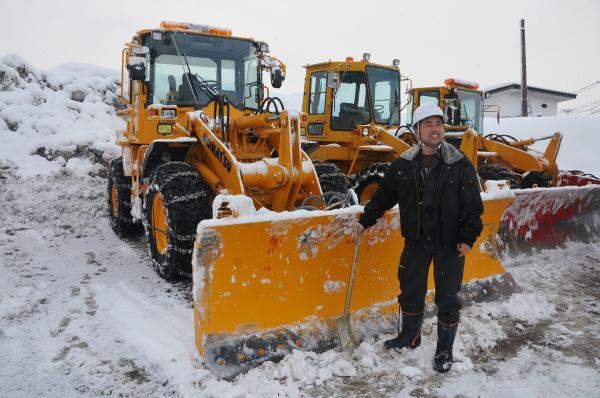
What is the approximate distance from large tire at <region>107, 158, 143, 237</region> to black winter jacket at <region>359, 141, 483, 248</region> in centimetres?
472

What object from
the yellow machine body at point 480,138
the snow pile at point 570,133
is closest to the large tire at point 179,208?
the yellow machine body at point 480,138

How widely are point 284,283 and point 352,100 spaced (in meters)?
5.45

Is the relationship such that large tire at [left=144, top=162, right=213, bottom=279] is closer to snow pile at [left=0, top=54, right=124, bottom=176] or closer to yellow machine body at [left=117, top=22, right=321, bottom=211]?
yellow machine body at [left=117, top=22, right=321, bottom=211]

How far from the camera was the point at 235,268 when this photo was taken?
3260 millimetres

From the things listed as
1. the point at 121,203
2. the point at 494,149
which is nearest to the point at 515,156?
the point at 494,149

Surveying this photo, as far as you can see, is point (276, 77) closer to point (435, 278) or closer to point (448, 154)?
point (448, 154)

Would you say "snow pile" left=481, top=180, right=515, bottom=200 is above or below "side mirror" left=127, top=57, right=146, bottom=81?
below

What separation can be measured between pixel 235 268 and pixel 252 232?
10.6 inches

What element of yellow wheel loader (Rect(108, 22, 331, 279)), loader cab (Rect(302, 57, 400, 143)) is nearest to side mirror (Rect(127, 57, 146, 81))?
yellow wheel loader (Rect(108, 22, 331, 279))

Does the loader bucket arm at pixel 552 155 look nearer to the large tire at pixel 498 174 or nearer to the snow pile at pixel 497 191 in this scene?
the large tire at pixel 498 174

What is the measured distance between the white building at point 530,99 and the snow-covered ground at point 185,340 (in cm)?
2828

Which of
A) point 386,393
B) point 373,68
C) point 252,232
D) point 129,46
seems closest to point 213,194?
point 252,232

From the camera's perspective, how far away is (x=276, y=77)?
6.22 meters

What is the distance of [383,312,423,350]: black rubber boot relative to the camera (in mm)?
3503
